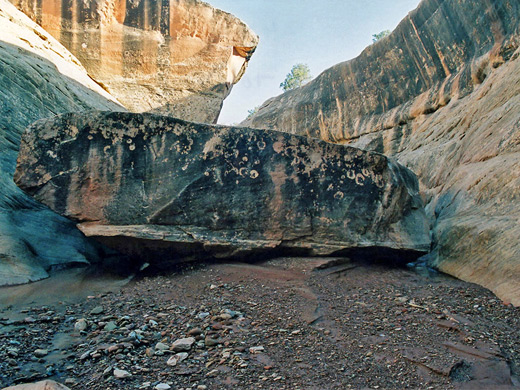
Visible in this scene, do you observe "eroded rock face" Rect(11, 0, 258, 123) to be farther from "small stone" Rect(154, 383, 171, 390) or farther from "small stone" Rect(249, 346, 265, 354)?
"small stone" Rect(154, 383, 171, 390)

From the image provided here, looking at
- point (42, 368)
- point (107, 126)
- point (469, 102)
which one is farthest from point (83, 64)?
point (42, 368)

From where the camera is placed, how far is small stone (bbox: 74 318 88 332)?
8.75 ft

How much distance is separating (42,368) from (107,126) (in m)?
2.51

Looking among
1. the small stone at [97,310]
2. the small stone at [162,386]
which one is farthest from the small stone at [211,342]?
the small stone at [97,310]

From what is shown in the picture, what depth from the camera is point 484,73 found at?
7.29 m

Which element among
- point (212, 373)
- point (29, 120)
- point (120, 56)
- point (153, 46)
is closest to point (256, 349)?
point (212, 373)

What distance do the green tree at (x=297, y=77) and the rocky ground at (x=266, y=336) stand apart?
25.7 meters

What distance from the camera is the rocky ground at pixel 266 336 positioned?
6.75ft

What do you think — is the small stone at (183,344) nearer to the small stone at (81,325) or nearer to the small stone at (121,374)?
the small stone at (121,374)

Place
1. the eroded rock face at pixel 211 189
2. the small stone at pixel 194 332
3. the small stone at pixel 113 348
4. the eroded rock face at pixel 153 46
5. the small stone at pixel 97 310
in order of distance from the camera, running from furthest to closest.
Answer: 1. the eroded rock face at pixel 153 46
2. the eroded rock face at pixel 211 189
3. the small stone at pixel 97 310
4. the small stone at pixel 194 332
5. the small stone at pixel 113 348

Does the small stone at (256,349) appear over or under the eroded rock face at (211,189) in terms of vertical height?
under

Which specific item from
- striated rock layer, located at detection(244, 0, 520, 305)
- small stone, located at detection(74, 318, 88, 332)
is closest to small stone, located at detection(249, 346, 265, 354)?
small stone, located at detection(74, 318, 88, 332)

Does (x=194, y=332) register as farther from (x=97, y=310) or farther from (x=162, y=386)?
(x=97, y=310)

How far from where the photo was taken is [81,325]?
270cm
